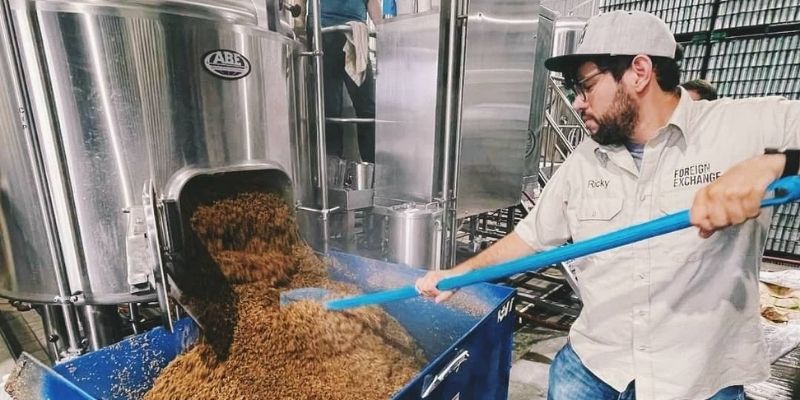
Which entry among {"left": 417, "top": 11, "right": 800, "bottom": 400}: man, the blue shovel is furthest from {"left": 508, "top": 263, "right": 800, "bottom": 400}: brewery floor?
the blue shovel

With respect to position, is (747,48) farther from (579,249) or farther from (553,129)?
(579,249)

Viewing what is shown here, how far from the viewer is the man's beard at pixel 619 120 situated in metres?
1.11

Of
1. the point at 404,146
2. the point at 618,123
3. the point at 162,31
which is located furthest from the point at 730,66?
the point at 162,31

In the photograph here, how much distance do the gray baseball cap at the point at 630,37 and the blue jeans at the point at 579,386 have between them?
3.12ft

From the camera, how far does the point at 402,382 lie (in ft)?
4.44

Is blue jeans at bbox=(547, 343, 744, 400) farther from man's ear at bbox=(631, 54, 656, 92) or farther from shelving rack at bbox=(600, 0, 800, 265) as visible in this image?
shelving rack at bbox=(600, 0, 800, 265)

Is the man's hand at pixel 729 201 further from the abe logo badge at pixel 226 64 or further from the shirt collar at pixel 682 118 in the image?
the abe logo badge at pixel 226 64

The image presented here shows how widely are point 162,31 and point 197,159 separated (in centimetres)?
44

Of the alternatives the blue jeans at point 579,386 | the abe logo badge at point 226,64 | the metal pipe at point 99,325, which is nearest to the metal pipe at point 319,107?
the abe logo badge at point 226,64

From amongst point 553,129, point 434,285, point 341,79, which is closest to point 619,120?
point 434,285

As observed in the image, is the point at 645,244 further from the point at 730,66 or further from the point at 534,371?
the point at 730,66

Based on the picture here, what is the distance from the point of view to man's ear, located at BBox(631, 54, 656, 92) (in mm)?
1054

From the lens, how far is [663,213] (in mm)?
1068

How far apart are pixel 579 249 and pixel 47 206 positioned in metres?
1.67
